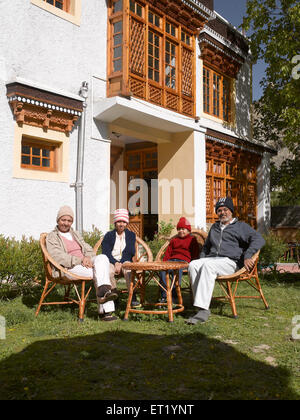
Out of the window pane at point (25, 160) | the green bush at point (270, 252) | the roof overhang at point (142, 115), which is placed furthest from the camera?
the green bush at point (270, 252)

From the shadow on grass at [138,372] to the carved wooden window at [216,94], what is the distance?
33.8 ft

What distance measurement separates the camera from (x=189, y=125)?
11.4 meters

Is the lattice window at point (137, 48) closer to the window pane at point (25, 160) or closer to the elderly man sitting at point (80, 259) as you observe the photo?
the window pane at point (25, 160)

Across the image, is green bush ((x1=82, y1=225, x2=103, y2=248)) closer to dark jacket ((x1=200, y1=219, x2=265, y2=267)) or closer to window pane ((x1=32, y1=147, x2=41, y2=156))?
window pane ((x1=32, y1=147, x2=41, y2=156))

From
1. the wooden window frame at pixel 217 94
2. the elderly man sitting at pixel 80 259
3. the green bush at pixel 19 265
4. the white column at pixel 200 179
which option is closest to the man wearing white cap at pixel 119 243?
the elderly man sitting at pixel 80 259

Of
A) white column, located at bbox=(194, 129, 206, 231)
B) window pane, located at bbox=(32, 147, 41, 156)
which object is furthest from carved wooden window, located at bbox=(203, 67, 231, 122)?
window pane, located at bbox=(32, 147, 41, 156)

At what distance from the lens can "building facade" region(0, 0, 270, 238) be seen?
788 centimetres

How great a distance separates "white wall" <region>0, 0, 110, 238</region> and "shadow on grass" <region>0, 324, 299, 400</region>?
437cm

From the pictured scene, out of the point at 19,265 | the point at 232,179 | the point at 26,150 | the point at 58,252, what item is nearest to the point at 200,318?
the point at 58,252

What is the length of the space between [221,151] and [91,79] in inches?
219

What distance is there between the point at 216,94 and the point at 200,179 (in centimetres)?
355

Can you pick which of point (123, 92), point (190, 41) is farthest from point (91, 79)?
point (190, 41)

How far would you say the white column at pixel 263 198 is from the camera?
15531mm
